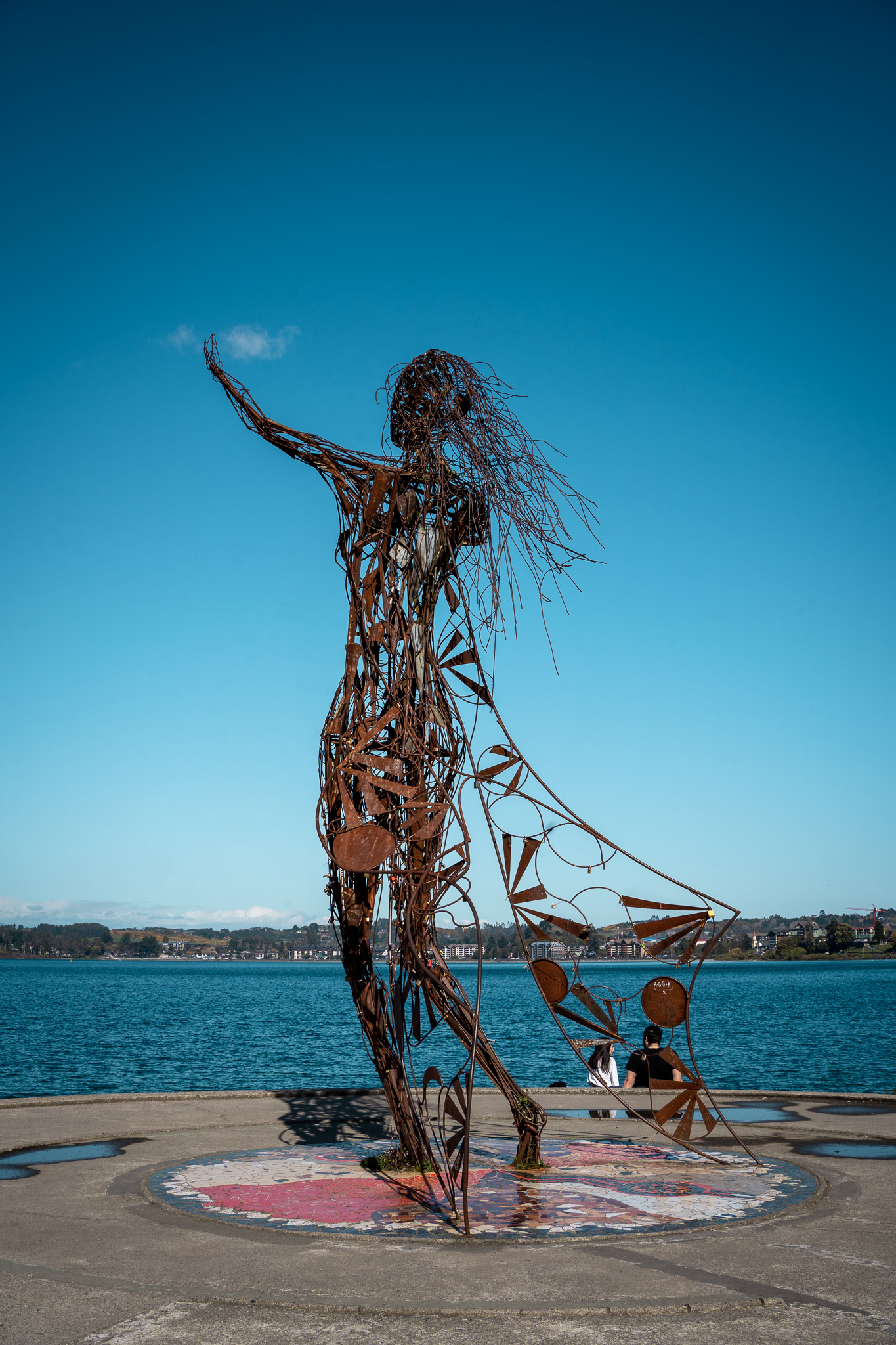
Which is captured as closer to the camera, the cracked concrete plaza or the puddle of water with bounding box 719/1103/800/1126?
the cracked concrete plaza

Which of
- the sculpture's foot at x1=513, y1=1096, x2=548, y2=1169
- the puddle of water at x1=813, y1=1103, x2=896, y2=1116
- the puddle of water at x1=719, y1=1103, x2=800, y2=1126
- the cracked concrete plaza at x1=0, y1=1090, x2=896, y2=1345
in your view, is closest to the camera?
the cracked concrete plaza at x1=0, y1=1090, x2=896, y2=1345

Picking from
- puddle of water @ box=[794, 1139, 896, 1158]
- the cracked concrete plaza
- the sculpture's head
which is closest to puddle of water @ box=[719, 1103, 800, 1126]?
puddle of water @ box=[794, 1139, 896, 1158]

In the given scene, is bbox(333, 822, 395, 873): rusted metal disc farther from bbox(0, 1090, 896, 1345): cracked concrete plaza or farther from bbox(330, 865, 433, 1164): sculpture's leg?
bbox(0, 1090, 896, 1345): cracked concrete plaza

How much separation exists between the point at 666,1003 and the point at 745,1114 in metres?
4.02

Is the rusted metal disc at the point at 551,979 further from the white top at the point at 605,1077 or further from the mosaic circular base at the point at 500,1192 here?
the white top at the point at 605,1077

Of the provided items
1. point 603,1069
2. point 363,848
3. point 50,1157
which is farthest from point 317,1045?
point 363,848

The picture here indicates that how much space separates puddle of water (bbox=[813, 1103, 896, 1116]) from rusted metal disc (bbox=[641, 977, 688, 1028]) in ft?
13.8

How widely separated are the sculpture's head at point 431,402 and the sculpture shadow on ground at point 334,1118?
16.0ft

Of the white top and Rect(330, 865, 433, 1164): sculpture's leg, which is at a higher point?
Rect(330, 865, 433, 1164): sculpture's leg

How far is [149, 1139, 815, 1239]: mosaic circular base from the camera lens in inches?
225

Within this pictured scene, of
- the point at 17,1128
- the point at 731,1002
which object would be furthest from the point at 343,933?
the point at 731,1002

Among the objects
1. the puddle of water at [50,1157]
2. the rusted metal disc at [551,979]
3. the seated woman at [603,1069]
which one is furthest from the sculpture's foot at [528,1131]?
the seated woman at [603,1069]

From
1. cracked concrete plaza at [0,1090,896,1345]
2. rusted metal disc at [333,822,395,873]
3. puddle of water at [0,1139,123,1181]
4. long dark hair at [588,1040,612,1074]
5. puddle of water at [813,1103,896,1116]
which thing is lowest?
puddle of water at [813,1103,896,1116]

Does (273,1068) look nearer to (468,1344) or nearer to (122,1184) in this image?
(122,1184)
